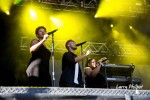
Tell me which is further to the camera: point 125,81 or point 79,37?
point 79,37

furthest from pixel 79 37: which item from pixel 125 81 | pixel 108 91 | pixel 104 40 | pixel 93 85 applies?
pixel 108 91

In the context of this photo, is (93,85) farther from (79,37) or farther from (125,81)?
(79,37)

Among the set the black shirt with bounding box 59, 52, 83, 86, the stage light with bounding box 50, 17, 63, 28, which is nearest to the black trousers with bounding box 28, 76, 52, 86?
the black shirt with bounding box 59, 52, 83, 86

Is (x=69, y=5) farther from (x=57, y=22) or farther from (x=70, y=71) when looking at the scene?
(x=70, y=71)

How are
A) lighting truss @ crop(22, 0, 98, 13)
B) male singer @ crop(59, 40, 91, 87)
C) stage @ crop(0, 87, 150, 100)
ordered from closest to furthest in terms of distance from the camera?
stage @ crop(0, 87, 150, 100) → male singer @ crop(59, 40, 91, 87) → lighting truss @ crop(22, 0, 98, 13)

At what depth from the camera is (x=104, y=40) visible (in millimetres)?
7480

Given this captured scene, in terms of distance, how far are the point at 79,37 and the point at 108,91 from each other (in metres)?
4.79

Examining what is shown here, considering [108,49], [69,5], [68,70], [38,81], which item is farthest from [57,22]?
[38,81]

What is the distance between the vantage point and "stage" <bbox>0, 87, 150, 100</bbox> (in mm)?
2357

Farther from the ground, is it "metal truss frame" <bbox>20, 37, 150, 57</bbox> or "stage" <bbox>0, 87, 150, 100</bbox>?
"metal truss frame" <bbox>20, 37, 150, 57</bbox>

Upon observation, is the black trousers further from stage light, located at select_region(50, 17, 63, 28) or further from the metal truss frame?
stage light, located at select_region(50, 17, 63, 28)

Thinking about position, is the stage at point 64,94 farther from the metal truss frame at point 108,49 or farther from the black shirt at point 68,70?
A: the metal truss frame at point 108,49

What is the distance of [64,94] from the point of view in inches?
97.0

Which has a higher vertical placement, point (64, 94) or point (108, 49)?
point (108, 49)
